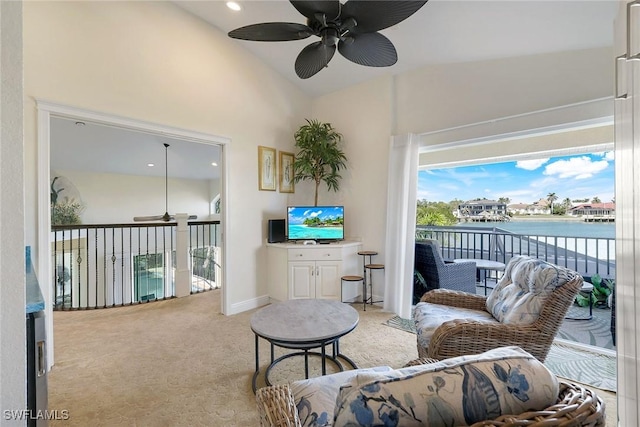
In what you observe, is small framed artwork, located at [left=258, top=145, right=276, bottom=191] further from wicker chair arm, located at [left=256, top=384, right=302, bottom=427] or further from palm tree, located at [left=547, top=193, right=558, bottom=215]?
palm tree, located at [left=547, top=193, right=558, bottom=215]

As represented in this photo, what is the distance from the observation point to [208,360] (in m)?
2.43

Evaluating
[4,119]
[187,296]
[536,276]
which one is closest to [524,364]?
[536,276]

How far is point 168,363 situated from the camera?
2.38 meters

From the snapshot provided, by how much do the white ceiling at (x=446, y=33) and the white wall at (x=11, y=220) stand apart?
8.16ft

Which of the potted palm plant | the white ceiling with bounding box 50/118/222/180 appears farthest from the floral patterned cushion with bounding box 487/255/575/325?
the white ceiling with bounding box 50/118/222/180

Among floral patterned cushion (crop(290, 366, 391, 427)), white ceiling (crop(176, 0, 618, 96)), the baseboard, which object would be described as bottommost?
the baseboard

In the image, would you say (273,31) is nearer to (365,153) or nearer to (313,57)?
(313,57)

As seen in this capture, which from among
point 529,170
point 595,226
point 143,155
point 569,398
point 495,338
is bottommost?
point 495,338

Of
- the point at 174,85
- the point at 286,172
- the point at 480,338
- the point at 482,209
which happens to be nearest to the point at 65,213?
the point at 174,85

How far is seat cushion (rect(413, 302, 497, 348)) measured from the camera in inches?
74.5

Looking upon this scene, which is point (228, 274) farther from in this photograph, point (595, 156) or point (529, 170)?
point (595, 156)

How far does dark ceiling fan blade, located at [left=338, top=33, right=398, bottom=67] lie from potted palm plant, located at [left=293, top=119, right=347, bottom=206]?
67.9 inches

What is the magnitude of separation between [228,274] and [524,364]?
321 cm

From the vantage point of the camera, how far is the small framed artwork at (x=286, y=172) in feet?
13.3
